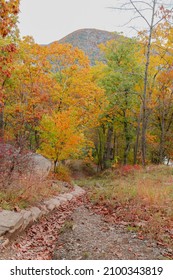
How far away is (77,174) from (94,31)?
441ft

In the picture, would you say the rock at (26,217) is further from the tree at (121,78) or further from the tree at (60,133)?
→ the tree at (121,78)

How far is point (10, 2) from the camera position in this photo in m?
6.57

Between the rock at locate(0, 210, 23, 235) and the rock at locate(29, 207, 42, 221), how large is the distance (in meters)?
0.82

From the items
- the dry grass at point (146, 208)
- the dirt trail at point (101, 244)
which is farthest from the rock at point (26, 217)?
the dry grass at point (146, 208)

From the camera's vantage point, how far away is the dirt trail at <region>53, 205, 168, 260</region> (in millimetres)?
4879

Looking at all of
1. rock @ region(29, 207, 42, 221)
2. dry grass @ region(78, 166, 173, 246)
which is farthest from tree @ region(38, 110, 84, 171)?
rock @ region(29, 207, 42, 221)

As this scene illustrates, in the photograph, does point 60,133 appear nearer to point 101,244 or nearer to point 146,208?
point 146,208

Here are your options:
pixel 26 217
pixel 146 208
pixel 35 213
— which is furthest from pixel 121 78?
pixel 26 217

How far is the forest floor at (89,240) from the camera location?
4.90 m

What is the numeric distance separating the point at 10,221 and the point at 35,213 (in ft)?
4.63

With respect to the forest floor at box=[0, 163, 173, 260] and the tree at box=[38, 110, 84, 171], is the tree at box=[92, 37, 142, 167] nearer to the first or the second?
the tree at box=[38, 110, 84, 171]
